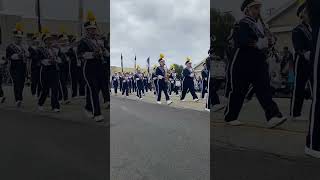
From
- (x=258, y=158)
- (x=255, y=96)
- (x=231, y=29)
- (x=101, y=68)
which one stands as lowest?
(x=258, y=158)

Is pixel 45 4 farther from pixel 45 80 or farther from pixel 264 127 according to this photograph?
pixel 264 127

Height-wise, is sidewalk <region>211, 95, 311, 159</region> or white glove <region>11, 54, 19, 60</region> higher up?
white glove <region>11, 54, 19, 60</region>

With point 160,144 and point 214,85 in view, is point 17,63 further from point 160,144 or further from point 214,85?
point 214,85

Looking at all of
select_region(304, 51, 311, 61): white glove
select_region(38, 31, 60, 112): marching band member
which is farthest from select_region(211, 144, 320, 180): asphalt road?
select_region(38, 31, 60, 112): marching band member

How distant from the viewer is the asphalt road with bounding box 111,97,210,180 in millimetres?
2873

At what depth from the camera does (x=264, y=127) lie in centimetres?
226

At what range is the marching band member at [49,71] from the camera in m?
2.98

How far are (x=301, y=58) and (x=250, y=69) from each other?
37 centimetres

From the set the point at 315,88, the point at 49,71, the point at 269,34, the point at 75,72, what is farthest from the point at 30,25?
the point at 315,88

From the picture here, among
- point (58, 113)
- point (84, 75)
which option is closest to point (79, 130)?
point (58, 113)

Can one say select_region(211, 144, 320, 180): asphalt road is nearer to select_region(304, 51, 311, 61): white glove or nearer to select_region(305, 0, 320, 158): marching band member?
select_region(305, 0, 320, 158): marching band member

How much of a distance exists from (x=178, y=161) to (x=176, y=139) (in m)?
0.45

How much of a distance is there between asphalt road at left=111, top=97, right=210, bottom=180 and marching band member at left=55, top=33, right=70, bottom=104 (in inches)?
19.4

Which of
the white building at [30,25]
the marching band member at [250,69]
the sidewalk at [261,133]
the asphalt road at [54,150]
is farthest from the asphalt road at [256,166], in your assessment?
the white building at [30,25]
